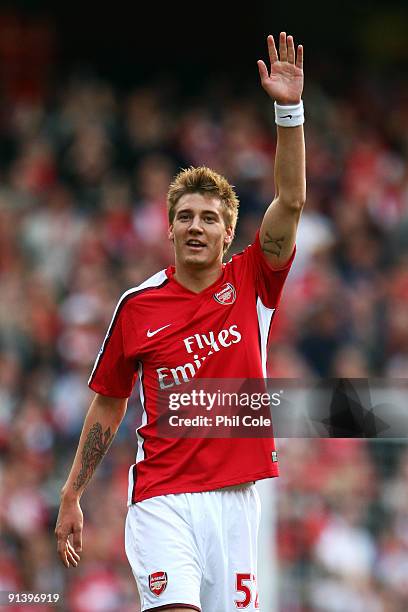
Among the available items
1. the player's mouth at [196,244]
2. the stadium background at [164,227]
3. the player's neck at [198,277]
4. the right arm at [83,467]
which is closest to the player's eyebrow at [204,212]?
the player's mouth at [196,244]

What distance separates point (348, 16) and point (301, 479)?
10355mm

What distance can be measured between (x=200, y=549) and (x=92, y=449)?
30.3 inches

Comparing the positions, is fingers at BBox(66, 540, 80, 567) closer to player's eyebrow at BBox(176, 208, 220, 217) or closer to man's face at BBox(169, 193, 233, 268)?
man's face at BBox(169, 193, 233, 268)

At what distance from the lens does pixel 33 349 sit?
39.0 ft

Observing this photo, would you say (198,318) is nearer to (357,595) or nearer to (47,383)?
(357,595)

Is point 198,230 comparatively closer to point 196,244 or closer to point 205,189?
point 196,244

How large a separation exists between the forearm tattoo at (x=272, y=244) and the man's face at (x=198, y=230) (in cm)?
25

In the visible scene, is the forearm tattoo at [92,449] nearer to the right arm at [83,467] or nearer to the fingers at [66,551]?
the right arm at [83,467]

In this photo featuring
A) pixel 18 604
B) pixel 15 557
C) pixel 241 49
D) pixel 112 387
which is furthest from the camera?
pixel 241 49

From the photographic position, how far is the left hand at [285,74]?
5488mm

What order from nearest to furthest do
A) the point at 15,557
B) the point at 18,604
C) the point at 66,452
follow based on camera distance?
1. the point at 18,604
2. the point at 15,557
3. the point at 66,452

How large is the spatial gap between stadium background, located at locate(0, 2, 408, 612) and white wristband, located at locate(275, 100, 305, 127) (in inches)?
141

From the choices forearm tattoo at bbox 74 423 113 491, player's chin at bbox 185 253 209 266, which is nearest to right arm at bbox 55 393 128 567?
forearm tattoo at bbox 74 423 113 491

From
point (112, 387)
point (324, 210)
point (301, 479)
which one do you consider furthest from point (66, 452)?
point (112, 387)
